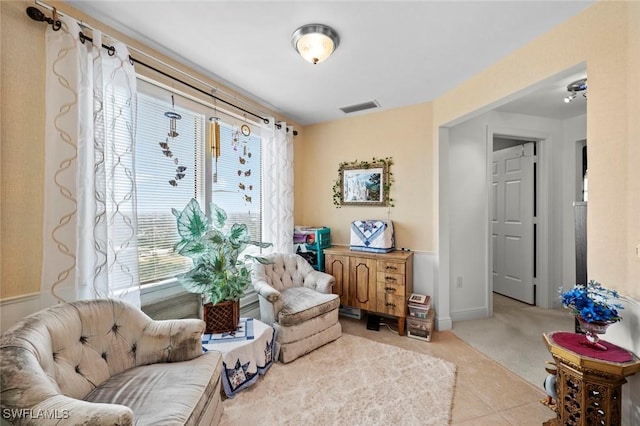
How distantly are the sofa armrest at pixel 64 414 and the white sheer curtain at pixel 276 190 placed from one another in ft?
7.31

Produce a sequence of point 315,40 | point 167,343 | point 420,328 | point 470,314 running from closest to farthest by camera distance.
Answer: point 167,343, point 315,40, point 420,328, point 470,314

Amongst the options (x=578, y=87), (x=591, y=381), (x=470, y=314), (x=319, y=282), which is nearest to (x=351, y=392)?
(x=319, y=282)

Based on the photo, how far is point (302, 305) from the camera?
7.87 feet

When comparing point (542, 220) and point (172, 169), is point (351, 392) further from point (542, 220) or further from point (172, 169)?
point (542, 220)

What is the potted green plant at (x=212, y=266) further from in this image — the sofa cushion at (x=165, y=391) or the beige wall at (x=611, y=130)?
the beige wall at (x=611, y=130)

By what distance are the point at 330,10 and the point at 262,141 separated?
1.78 m

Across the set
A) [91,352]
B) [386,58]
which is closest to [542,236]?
[386,58]

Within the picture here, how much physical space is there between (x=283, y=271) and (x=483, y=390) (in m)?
2.02

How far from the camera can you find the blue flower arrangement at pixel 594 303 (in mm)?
1285

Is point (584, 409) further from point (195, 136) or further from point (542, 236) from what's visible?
point (195, 136)

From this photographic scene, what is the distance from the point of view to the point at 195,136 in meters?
2.41

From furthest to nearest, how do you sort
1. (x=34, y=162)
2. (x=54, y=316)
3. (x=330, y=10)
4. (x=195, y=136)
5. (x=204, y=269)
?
(x=195, y=136) < (x=204, y=269) < (x=330, y=10) < (x=34, y=162) < (x=54, y=316)

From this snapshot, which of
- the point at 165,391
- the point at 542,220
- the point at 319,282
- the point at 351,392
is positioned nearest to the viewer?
the point at 165,391

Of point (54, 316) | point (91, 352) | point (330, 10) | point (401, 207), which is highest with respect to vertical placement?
point (330, 10)
